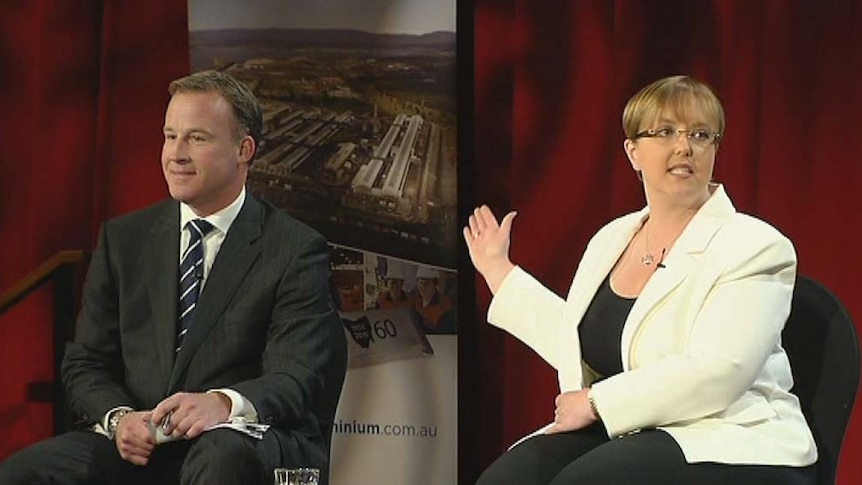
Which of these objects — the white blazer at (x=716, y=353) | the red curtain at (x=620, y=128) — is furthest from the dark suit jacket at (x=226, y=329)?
the red curtain at (x=620, y=128)

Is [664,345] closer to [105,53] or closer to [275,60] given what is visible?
[275,60]

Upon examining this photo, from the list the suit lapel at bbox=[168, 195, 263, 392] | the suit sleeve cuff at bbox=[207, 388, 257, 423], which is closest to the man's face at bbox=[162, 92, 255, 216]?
the suit lapel at bbox=[168, 195, 263, 392]

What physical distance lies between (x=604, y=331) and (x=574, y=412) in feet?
0.63

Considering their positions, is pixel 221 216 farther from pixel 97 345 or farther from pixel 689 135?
pixel 689 135

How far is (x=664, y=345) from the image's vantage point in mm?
2801

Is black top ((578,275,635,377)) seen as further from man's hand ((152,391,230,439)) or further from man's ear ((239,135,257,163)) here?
man's ear ((239,135,257,163))

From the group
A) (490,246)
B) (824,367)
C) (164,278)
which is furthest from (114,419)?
(824,367)

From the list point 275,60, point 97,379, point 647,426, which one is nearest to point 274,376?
point 97,379

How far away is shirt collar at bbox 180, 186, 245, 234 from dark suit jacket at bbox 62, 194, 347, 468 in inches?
0.8

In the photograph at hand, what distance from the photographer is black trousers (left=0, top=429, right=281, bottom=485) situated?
288cm

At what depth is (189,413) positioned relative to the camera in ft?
9.70

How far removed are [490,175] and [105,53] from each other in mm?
1489

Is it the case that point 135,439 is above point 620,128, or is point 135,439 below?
below

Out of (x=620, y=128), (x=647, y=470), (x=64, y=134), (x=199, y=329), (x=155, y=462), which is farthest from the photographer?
(x=64, y=134)
